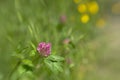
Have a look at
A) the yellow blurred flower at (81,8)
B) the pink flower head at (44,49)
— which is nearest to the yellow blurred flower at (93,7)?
the yellow blurred flower at (81,8)

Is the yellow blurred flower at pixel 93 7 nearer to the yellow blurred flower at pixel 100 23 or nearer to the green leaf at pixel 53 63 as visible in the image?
the yellow blurred flower at pixel 100 23

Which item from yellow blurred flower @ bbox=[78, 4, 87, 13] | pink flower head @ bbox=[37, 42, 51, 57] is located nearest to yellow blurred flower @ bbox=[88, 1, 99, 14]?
yellow blurred flower @ bbox=[78, 4, 87, 13]

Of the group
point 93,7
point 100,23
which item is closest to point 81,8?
point 93,7

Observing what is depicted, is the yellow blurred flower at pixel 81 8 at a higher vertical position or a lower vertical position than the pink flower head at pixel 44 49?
higher

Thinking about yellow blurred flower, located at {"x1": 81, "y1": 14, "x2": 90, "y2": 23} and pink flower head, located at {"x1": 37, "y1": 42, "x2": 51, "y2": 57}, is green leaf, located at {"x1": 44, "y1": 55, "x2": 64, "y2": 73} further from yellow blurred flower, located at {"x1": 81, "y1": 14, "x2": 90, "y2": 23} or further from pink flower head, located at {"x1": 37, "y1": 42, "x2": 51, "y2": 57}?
yellow blurred flower, located at {"x1": 81, "y1": 14, "x2": 90, "y2": 23}

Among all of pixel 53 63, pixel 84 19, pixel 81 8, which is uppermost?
pixel 81 8

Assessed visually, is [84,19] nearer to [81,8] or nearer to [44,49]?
[81,8]

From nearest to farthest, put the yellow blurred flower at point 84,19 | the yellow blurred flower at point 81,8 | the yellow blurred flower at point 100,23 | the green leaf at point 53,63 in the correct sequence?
the green leaf at point 53,63
the yellow blurred flower at point 84,19
the yellow blurred flower at point 81,8
the yellow blurred flower at point 100,23

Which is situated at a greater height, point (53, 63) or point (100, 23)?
point (100, 23)

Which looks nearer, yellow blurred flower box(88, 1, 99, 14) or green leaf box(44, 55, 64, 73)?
green leaf box(44, 55, 64, 73)
